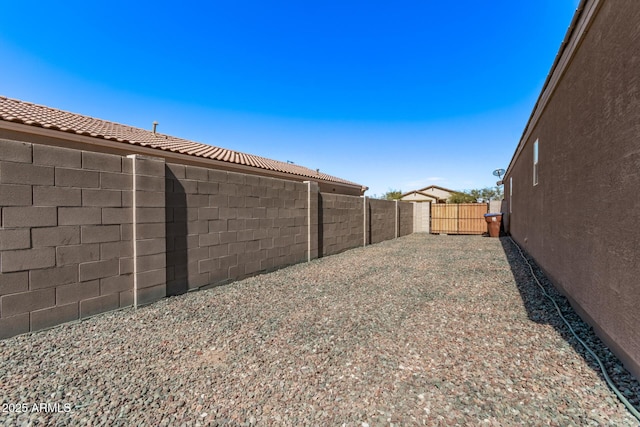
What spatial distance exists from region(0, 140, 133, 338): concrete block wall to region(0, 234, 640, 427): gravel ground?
11.9 inches

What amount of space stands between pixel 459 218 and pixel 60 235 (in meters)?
18.9

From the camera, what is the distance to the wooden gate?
17.1 m

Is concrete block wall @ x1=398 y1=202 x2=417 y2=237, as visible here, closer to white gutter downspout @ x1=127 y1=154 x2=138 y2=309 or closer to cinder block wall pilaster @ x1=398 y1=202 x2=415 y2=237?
cinder block wall pilaster @ x1=398 y1=202 x2=415 y2=237

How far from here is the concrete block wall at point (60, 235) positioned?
2908mm

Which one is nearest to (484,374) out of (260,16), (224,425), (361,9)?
(224,425)

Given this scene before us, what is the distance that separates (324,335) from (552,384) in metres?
2.07

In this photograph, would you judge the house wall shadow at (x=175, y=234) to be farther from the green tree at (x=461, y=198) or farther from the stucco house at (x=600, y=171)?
the green tree at (x=461, y=198)

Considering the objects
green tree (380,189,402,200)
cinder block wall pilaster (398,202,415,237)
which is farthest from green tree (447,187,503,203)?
cinder block wall pilaster (398,202,415,237)

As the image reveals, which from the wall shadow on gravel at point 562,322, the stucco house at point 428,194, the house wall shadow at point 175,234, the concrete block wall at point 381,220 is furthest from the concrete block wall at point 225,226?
the stucco house at point 428,194

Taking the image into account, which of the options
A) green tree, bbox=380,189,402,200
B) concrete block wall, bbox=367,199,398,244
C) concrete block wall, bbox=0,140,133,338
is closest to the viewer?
concrete block wall, bbox=0,140,133,338

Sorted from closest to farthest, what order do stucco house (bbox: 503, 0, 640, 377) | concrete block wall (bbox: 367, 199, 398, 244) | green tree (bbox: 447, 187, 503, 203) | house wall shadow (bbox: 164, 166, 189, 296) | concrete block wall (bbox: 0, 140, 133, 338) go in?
stucco house (bbox: 503, 0, 640, 377) → concrete block wall (bbox: 0, 140, 133, 338) → house wall shadow (bbox: 164, 166, 189, 296) → concrete block wall (bbox: 367, 199, 398, 244) → green tree (bbox: 447, 187, 503, 203)

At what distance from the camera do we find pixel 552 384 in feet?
7.07

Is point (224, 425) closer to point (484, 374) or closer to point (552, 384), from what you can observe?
point (484, 374)

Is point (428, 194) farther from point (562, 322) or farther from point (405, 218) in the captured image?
point (562, 322)
